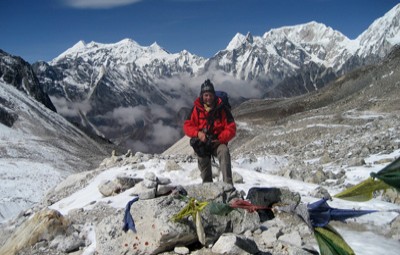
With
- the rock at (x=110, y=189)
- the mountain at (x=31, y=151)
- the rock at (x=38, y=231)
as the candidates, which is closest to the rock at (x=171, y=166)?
the rock at (x=110, y=189)

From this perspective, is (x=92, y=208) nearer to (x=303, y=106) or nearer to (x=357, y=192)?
(x=357, y=192)

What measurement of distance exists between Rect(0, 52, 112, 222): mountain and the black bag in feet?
123

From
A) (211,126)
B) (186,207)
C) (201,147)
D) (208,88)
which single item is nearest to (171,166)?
(201,147)

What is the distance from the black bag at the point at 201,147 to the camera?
1028cm

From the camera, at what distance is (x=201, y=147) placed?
1040 cm

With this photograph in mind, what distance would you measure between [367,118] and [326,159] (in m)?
18.4

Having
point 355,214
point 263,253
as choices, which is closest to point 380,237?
point 355,214

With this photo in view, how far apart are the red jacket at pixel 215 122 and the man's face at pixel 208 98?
0.44 ft

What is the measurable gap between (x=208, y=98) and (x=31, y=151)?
85086 millimetres

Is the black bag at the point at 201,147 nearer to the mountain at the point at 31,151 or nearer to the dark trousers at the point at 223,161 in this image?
the dark trousers at the point at 223,161

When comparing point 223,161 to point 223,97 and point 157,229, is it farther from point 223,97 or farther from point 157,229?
point 157,229

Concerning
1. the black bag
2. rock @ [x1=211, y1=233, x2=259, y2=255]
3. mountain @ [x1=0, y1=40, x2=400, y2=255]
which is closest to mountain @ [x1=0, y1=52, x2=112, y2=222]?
mountain @ [x1=0, y1=40, x2=400, y2=255]

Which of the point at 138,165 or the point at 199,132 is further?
the point at 138,165

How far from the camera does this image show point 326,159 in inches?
819
